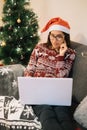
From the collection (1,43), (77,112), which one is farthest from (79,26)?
(77,112)

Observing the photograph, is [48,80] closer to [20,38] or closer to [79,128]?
[79,128]

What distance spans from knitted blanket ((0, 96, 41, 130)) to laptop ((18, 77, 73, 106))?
92 millimetres

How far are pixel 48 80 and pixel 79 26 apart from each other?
39.7 inches

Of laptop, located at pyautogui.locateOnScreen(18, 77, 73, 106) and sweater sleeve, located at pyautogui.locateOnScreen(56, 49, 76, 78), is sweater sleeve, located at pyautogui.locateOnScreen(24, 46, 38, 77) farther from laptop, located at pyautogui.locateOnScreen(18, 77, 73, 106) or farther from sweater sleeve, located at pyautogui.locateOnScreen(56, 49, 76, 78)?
laptop, located at pyautogui.locateOnScreen(18, 77, 73, 106)

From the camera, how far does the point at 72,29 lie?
2.60 metres

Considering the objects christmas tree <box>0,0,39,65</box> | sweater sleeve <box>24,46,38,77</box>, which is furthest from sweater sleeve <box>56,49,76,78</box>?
christmas tree <box>0,0,39,65</box>

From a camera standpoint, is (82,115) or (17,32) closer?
(82,115)

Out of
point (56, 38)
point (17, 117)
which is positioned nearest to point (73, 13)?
point (56, 38)

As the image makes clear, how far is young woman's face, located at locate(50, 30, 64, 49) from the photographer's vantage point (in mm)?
2113

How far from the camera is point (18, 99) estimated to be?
203 cm

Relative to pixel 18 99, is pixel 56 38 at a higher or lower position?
higher

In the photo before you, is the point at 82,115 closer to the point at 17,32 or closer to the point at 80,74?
the point at 80,74

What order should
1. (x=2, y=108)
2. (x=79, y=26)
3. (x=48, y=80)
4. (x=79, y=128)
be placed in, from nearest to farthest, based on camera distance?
(x=79, y=128) < (x=48, y=80) < (x=2, y=108) < (x=79, y=26)

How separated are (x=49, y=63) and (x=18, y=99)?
0.38 meters
